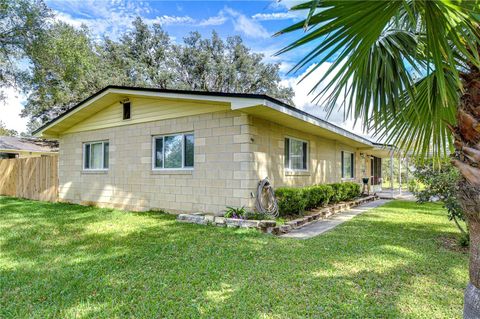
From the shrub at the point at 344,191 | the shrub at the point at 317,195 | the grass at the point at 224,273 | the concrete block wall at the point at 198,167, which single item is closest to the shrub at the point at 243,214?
the concrete block wall at the point at 198,167

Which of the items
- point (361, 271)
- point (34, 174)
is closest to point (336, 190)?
point (361, 271)

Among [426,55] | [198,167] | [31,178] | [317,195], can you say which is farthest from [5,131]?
[426,55]

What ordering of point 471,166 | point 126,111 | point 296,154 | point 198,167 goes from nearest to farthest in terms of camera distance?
point 471,166 → point 198,167 → point 296,154 → point 126,111

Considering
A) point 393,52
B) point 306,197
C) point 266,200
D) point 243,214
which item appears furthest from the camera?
point 306,197

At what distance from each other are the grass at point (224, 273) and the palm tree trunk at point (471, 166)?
3.40 feet

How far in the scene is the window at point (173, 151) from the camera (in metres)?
8.71

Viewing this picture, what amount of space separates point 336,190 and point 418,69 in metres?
9.03

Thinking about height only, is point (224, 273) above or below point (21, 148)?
below

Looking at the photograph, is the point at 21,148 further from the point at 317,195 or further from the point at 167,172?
the point at 317,195

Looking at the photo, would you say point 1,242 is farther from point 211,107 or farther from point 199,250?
point 211,107

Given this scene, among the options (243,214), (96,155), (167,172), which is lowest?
(243,214)

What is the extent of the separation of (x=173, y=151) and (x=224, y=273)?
5.73 meters

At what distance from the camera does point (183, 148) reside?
880cm

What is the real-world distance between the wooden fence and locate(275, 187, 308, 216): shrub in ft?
34.0
